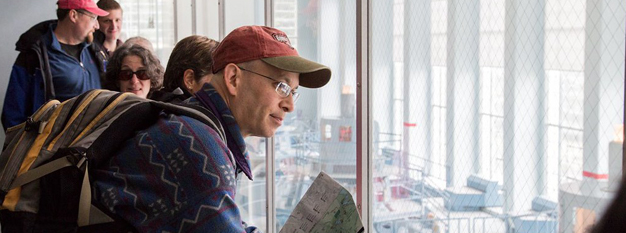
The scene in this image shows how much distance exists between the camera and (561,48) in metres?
1.71

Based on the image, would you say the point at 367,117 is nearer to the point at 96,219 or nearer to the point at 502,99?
the point at 502,99

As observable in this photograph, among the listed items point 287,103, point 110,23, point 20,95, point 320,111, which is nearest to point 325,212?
point 287,103

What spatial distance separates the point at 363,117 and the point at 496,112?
77 cm

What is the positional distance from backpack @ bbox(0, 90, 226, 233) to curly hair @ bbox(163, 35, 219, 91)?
82 cm

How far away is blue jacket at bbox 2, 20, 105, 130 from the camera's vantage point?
4234 mm

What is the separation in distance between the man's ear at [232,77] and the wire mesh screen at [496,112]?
67 cm

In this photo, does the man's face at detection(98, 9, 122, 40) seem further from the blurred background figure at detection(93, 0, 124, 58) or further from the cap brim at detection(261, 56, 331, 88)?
the cap brim at detection(261, 56, 331, 88)

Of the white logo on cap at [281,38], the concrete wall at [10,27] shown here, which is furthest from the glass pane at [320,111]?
the concrete wall at [10,27]

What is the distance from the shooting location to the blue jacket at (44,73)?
4.23 meters

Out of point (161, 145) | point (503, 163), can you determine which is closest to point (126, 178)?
point (161, 145)

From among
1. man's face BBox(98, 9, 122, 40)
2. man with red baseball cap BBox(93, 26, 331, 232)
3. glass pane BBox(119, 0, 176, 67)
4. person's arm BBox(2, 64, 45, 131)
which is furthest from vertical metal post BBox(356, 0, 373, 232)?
glass pane BBox(119, 0, 176, 67)

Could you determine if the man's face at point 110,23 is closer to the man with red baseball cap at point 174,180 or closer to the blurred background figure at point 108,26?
the blurred background figure at point 108,26

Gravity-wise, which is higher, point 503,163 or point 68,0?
point 68,0

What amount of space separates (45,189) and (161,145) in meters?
0.23
